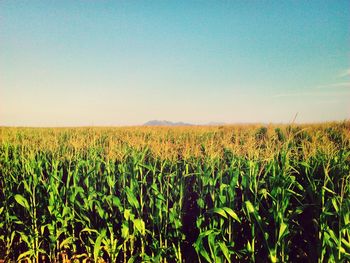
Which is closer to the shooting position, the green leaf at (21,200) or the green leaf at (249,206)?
the green leaf at (249,206)

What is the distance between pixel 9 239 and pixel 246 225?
3947 mm

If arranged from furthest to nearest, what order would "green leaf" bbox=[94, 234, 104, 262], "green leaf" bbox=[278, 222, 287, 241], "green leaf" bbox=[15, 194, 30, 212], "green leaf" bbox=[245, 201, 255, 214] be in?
"green leaf" bbox=[15, 194, 30, 212]
"green leaf" bbox=[94, 234, 104, 262]
"green leaf" bbox=[245, 201, 255, 214]
"green leaf" bbox=[278, 222, 287, 241]

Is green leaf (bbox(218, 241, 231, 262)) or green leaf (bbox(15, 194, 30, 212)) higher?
green leaf (bbox(15, 194, 30, 212))

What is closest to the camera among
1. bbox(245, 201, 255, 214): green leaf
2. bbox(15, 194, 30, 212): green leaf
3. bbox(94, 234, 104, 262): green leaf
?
bbox(245, 201, 255, 214): green leaf

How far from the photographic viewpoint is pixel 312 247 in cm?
335

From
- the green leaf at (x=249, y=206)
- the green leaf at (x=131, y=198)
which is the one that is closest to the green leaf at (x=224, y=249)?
the green leaf at (x=249, y=206)

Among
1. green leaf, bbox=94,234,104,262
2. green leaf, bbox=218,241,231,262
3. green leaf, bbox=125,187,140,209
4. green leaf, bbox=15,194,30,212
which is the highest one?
green leaf, bbox=125,187,140,209

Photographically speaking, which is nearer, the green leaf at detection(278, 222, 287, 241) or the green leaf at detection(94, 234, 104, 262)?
the green leaf at detection(278, 222, 287, 241)

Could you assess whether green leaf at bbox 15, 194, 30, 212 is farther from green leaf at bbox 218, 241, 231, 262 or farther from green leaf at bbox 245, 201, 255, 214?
green leaf at bbox 245, 201, 255, 214

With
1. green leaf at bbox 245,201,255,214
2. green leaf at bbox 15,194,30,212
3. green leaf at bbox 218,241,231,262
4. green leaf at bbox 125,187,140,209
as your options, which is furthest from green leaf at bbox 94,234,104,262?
green leaf at bbox 245,201,255,214

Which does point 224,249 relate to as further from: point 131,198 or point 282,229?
point 131,198

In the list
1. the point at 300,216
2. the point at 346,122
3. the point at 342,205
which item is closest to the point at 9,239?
the point at 300,216

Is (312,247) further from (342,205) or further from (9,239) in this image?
(9,239)

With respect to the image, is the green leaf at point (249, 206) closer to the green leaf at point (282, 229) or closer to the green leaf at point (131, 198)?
the green leaf at point (282, 229)
